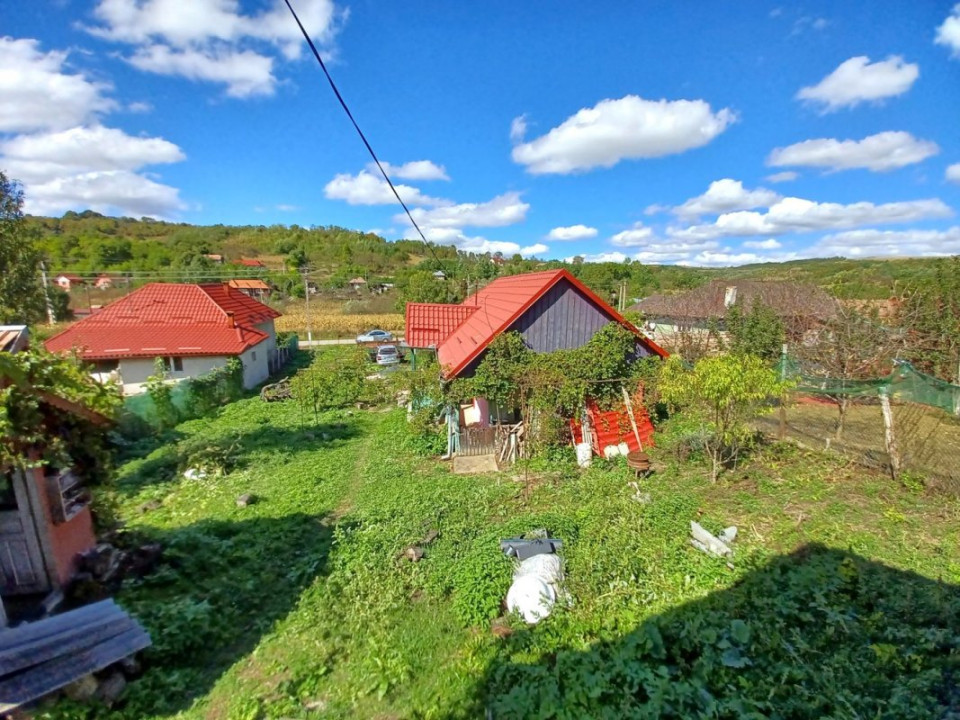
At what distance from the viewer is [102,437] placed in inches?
247

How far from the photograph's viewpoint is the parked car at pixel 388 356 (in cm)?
2502

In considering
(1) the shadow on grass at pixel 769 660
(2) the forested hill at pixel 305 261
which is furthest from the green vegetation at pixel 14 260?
(1) the shadow on grass at pixel 769 660

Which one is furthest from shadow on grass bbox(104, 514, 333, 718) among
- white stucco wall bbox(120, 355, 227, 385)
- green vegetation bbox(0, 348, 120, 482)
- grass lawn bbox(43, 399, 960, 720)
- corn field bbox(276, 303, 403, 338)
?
corn field bbox(276, 303, 403, 338)

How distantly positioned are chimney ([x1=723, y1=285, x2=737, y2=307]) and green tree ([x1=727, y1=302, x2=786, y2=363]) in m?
2.70

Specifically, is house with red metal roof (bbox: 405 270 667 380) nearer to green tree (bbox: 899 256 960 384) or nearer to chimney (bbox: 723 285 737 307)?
green tree (bbox: 899 256 960 384)

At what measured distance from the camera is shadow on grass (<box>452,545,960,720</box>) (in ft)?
11.3

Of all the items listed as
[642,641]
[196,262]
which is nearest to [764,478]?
[642,641]

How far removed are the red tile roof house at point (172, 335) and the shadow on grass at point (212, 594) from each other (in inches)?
507

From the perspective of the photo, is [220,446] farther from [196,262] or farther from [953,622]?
[196,262]

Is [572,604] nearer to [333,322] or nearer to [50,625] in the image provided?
[50,625]

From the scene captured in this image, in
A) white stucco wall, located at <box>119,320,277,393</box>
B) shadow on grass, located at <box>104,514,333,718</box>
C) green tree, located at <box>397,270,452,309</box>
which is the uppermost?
green tree, located at <box>397,270,452,309</box>

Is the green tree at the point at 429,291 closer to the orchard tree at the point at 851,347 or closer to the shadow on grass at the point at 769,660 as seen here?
the orchard tree at the point at 851,347

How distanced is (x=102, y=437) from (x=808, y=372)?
16667 millimetres

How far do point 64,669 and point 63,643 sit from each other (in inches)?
13.2
